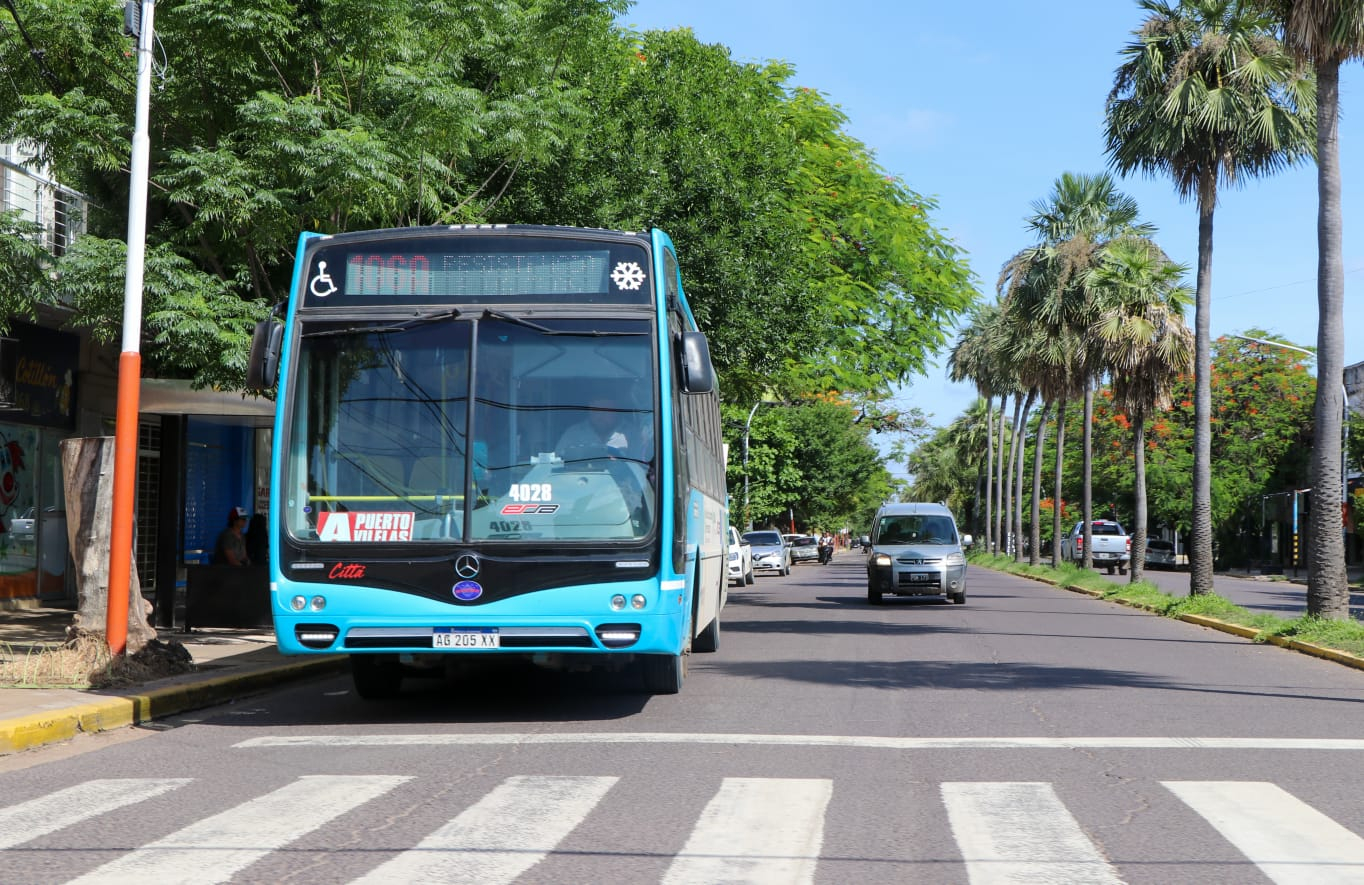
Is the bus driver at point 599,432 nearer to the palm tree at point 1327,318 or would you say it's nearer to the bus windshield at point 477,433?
the bus windshield at point 477,433

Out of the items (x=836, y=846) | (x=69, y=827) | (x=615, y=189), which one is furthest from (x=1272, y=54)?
(x=69, y=827)

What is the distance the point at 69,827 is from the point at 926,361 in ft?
74.6

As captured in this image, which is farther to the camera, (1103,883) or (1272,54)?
(1272,54)

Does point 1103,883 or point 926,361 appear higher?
point 926,361

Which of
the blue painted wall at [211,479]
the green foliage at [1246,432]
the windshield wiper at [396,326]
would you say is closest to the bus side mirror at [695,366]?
the windshield wiper at [396,326]

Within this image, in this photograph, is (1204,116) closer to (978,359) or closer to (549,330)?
(549,330)

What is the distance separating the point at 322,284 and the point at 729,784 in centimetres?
491

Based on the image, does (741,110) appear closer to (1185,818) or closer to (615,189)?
(615,189)

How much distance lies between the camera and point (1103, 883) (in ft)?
17.8

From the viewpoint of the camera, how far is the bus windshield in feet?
32.2

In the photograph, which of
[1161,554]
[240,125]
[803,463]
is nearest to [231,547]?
[240,125]

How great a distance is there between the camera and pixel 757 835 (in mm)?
6281

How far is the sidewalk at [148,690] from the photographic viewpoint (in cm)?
926

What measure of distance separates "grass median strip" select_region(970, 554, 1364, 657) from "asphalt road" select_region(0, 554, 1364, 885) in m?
2.89
